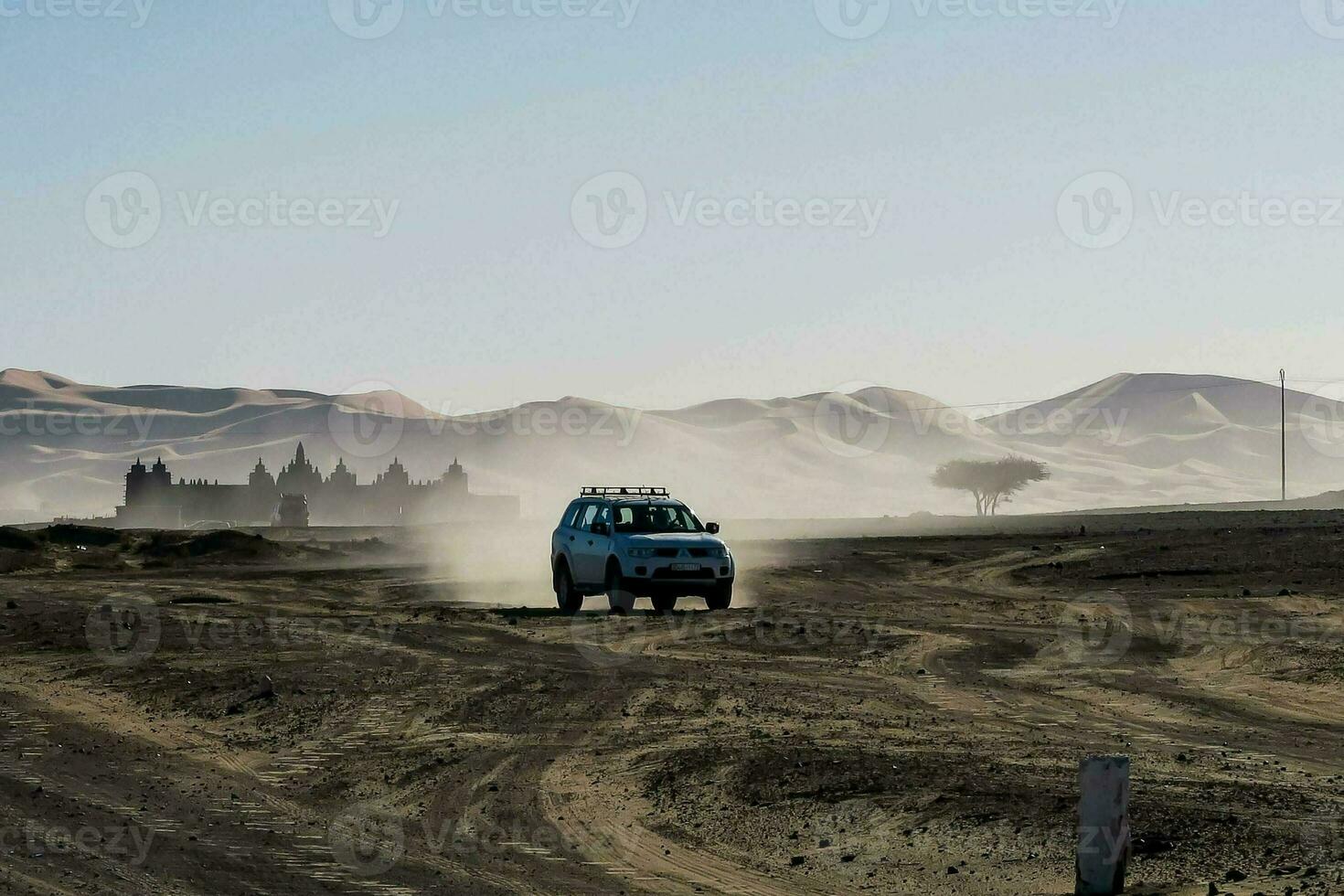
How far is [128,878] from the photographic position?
9.22 meters

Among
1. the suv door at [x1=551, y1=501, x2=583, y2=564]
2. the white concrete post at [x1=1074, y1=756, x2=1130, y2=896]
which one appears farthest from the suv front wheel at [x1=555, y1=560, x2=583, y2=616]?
the white concrete post at [x1=1074, y1=756, x2=1130, y2=896]

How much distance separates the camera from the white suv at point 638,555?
88.4 ft

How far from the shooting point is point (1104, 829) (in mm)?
8703

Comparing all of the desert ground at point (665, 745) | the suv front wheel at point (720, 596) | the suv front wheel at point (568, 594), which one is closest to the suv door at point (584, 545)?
the suv front wheel at point (568, 594)

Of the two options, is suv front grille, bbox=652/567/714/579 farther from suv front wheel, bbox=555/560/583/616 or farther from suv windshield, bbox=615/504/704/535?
suv front wheel, bbox=555/560/583/616

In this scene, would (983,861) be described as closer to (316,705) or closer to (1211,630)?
(316,705)

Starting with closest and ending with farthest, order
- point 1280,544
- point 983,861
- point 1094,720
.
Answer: point 983,861, point 1094,720, point 1280,544

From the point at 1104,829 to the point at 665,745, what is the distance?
6157 millimetres

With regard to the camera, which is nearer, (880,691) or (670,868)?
(670,868)

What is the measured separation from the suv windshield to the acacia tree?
6375 inches

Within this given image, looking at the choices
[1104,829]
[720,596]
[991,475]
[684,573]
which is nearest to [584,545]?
[684,573]

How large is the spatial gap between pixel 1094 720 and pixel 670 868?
7.32m

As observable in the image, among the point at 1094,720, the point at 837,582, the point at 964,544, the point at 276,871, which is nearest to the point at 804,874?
the point at 276,871

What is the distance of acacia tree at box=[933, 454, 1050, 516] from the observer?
620 feet
